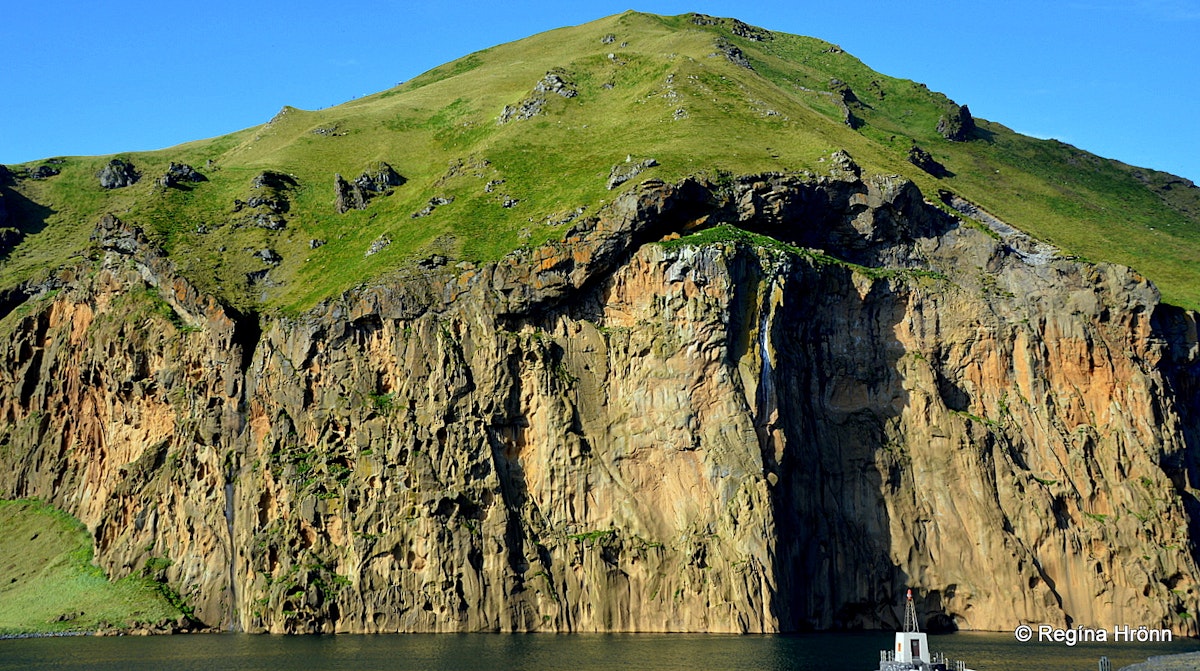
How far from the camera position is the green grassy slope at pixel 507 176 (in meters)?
131

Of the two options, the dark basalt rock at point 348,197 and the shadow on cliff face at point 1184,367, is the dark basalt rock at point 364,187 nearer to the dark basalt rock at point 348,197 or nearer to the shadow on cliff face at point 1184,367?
the dark basalt rock at point 348,197

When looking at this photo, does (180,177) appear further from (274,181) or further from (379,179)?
(379,179)

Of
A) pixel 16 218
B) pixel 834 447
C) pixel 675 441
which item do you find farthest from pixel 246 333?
pixel 16 218

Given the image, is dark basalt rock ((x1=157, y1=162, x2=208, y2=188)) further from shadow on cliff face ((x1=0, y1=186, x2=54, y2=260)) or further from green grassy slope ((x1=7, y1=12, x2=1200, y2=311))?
shadow on cliff face ((x1=0, y1=186, x2=54, y2=260))

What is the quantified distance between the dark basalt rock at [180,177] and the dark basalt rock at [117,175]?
17.4 m

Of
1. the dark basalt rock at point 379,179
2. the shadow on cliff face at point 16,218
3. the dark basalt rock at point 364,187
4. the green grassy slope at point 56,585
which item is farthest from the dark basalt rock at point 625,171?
the shadow on cliff face at point 16,218

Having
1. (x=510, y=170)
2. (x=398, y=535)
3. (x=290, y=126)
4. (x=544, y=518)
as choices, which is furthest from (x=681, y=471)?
(x=290, y=126)

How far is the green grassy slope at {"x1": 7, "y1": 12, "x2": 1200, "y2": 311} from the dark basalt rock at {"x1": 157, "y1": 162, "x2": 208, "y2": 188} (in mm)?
2120

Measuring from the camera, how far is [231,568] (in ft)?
372

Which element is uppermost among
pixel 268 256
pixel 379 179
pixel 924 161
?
pixel 924 161

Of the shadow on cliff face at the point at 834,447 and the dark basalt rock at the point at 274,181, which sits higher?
the dark basalt rock at the point at 274,181

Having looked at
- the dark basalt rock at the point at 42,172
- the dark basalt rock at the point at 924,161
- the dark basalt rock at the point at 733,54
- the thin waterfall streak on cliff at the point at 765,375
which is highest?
the dark basalt rock at the point at 733,54

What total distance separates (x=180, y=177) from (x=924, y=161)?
97.0 metres

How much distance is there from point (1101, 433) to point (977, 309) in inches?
628
